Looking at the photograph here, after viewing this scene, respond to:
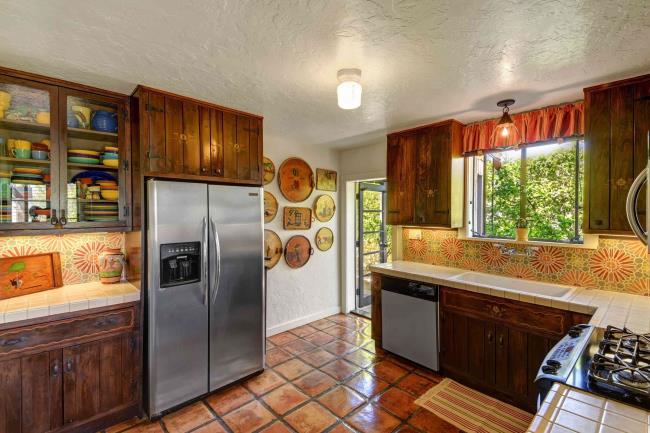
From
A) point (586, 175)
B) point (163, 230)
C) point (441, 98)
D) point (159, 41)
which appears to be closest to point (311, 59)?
point (159, 41)

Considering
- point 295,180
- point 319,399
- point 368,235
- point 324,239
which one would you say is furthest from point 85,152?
point 368,235

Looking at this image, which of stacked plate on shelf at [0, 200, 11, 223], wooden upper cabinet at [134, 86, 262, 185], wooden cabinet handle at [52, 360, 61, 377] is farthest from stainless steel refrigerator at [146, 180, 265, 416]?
stacked plate on shelf at [0, 200, 11, 223]

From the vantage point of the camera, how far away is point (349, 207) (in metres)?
4.36

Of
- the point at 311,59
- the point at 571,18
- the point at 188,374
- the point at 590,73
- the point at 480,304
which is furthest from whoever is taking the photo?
the point at 480,304

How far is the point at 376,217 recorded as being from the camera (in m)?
4.72

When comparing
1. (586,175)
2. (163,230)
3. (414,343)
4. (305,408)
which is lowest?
(305,408)

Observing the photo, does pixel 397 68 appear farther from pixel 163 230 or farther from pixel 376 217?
pixel 376 217

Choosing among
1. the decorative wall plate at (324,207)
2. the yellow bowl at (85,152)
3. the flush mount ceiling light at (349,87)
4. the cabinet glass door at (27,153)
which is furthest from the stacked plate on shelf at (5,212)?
the decorative wall plate at (324,207)

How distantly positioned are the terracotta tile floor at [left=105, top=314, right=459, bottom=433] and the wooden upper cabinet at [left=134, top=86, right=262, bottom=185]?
5.85 feet

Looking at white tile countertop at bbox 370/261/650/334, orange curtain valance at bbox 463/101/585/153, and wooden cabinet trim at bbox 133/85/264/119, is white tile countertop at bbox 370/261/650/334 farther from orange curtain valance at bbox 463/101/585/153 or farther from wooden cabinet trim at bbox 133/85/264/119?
wooden cabinet trim at bbox 133/85/264/119

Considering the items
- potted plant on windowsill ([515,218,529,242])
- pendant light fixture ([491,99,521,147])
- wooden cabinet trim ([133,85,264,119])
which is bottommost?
potted plant on windowsill ([515,218,529,242])

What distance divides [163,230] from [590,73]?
3058 mm

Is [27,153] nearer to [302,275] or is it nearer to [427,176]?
[302,275]

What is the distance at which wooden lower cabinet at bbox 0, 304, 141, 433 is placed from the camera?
5.87ft
